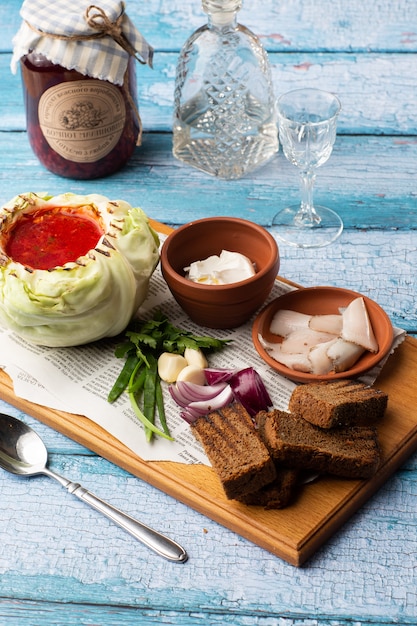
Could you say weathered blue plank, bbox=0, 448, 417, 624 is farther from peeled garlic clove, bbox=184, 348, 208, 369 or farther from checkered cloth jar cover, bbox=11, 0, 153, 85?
checkered cloth jar cover, bbox=11, 0, 153, 85

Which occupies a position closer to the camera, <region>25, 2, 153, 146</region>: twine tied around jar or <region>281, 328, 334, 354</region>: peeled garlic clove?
<region>281, 328, 334, 354</region>: peeled garlic clove

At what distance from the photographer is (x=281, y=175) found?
2936 millimetres

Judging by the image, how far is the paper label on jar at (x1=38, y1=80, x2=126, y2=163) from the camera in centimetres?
266

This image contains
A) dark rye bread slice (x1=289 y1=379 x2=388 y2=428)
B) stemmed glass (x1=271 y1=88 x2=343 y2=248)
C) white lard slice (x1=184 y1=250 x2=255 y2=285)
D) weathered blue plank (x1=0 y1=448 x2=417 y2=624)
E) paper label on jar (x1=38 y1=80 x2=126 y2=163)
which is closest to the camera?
weathered blue plank (x1=0 y1=448 x2=417 y2=624)

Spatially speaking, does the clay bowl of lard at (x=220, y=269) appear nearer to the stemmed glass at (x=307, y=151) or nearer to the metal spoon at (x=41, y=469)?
the stemmed glass at (x=307, y=151)

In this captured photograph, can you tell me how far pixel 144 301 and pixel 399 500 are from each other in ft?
2.85

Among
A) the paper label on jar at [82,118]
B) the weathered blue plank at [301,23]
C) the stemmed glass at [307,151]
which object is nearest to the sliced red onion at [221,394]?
the stemmed glass at [307,151]

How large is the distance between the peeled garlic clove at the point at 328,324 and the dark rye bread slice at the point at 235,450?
0.32m

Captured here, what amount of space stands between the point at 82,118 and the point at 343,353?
1.21 metres

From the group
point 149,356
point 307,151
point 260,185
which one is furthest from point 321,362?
point 260,185

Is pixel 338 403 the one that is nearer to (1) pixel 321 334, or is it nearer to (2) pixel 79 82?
(1) pixel 321 334

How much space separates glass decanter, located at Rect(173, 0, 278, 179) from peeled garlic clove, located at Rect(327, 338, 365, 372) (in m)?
1.06

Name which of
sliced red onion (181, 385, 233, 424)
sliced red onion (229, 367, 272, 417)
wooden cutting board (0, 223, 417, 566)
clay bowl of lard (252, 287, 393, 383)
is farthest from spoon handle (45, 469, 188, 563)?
clay bowl of lard (252, 287, 393, 383)

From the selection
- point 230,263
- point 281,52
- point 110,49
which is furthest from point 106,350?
point 281,52
